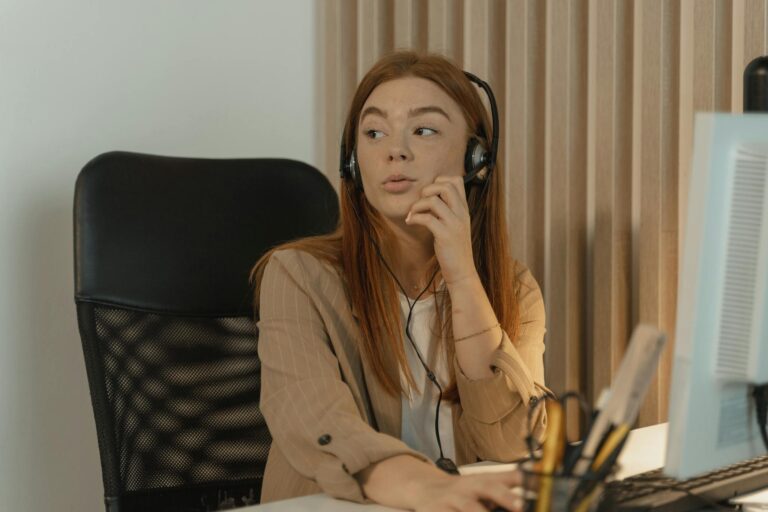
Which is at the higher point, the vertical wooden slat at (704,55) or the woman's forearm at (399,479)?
the vertical wooden slat at (704,55)

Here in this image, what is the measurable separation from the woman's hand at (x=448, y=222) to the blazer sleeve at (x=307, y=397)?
20 cm

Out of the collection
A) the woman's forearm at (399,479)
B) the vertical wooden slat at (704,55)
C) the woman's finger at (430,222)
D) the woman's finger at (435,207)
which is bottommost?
the woman's forearm at (399,479)

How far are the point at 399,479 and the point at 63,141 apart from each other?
122cm

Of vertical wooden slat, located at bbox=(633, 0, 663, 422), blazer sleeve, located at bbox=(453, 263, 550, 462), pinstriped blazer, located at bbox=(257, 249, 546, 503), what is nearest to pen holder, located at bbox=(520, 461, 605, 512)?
pinstriped blazer, located at bbox=(257, 249, 546, 503)

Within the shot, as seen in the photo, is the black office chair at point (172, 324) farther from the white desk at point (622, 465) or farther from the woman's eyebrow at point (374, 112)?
the white desk at point (622, 465)

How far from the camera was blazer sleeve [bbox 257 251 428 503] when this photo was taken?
118 centimetres

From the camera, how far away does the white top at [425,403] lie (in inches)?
61.1

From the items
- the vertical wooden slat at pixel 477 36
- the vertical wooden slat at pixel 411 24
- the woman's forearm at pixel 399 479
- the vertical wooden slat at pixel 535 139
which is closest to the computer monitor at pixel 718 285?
the woman's forearm at pixel 399 479

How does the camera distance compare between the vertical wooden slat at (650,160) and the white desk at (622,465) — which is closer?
the white desk at (622,465)

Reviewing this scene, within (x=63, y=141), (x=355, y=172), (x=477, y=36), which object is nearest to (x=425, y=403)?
(x=355, y=172)

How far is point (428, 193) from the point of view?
1.51 meters

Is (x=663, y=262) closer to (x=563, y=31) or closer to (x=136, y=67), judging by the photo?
(x=563, y=31)

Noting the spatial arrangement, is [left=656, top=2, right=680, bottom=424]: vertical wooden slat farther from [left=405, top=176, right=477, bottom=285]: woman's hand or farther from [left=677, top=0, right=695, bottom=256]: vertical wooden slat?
[left=405, top=176, right=477, bottom=285]: woman's hand

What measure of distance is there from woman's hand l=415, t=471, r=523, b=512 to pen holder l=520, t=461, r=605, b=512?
16cm
